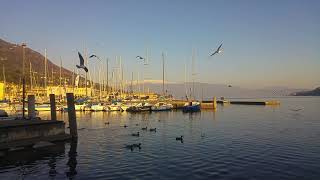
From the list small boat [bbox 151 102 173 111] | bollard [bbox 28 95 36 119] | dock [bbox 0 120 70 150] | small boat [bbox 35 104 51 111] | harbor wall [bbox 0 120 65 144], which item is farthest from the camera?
small boat [bbox 151 102 173 111]

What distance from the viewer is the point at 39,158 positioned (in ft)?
113

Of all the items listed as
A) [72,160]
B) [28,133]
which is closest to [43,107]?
[28,133]

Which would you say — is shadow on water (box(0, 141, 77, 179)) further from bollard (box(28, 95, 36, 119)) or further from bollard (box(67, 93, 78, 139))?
bollard (box(28, 95, 36, 119))

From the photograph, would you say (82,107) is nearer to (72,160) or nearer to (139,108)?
(139,108)

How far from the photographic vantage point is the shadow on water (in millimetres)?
29891

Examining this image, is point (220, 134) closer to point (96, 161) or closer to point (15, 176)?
point (96, 161)

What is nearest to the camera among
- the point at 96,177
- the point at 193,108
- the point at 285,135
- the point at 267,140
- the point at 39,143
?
the point at 96,177

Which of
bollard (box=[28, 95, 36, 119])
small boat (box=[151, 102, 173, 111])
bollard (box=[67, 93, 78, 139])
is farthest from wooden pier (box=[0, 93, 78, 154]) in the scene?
small boat (box=[151, 102, 173, 111])

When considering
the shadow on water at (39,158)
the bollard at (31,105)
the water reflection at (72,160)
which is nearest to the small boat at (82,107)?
the bollard at (31,105)

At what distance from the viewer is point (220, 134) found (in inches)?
2144

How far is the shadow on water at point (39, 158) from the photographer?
29.9 m

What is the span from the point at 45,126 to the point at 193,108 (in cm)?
7600

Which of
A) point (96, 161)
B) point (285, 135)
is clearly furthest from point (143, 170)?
point (285, 135)

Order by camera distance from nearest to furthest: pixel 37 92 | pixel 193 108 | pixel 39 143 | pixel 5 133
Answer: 1. pixel 5 133
2. pixel 39 143
3. pixel 193 108
4. pixel 37 92
